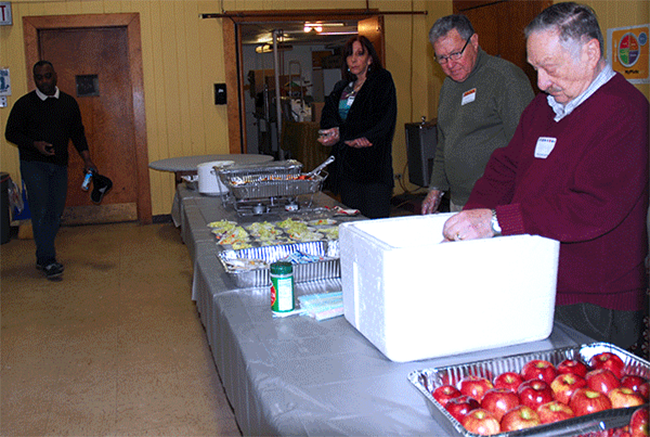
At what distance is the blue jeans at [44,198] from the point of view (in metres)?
4.43

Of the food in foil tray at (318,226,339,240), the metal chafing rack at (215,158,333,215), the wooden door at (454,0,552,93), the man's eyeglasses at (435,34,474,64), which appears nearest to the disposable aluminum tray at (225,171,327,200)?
the metal chafing rack at (215,158,333,215)

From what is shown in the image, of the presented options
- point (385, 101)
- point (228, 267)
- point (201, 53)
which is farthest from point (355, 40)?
point (201, 53)

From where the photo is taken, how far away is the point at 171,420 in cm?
246

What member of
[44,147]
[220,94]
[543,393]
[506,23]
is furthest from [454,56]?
[220,94]

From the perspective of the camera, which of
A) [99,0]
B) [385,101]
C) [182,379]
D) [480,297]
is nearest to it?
[480,297]

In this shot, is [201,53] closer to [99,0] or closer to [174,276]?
[99,0]

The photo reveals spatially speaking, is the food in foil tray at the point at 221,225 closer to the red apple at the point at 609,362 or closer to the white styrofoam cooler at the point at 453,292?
the white styrofoam cooler at the point at 453,292

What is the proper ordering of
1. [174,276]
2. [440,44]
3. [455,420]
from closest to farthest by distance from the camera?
[455,420] → [440,44] → [174,276]

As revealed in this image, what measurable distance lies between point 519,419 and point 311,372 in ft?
1.54

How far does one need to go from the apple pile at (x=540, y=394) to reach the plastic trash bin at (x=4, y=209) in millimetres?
5514

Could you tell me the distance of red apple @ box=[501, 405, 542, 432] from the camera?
0.94m

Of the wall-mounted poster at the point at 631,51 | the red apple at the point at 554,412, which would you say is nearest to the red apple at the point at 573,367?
the red apple at the point at 554,412

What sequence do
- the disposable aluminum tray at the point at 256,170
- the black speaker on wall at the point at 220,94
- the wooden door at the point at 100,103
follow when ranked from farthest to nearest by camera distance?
the black speaker on wall at the point at 220,94
the wooden door at the point at 100,103
the disposable aluminum tray at the point at 256,170

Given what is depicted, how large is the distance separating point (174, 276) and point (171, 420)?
2127 millimetres
